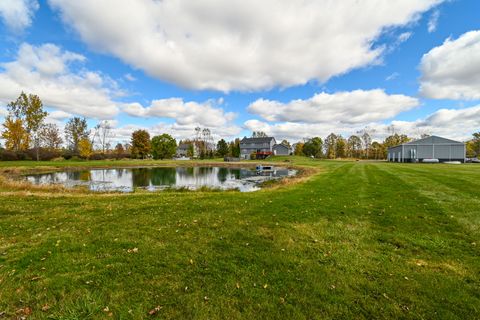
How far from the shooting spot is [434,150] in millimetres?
47562

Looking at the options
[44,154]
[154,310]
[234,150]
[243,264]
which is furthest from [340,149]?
[154,310]

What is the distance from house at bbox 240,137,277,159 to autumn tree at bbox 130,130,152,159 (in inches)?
1274

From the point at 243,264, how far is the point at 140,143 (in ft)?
238

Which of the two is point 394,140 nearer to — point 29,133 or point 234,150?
point 234,150

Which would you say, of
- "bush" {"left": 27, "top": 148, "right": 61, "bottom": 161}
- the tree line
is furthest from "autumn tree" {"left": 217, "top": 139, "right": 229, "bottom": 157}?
"bush" {"left": 27, "top": 148, "right": 61, "bottom": 161}

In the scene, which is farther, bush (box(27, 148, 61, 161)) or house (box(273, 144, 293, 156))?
house (box(273, 144, 293, 156))

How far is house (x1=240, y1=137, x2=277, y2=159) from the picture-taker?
267ft

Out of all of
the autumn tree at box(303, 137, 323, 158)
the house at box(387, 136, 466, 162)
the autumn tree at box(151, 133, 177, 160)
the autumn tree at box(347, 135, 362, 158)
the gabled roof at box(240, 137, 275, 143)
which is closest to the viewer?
the house at box(387, 136, 466, 162)

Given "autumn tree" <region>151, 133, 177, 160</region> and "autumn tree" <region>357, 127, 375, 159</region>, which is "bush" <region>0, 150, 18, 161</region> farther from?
"autumn tree" <region>357, 127, 375, 159</region>

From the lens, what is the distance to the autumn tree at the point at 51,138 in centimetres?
5985

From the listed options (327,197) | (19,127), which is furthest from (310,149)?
(19,127)

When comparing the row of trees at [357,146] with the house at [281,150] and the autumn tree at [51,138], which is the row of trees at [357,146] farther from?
the autumn tree at [51,138]

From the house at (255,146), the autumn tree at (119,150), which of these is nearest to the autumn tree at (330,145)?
the house at (255,146)

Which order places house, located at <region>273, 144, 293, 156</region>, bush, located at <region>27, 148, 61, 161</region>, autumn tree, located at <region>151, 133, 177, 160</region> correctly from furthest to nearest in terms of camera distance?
house, located at <region>273, 144, 293, 156</region>
autumn tree, located at <region>151, 133, 177, 160</region>
bush, located at <region>27, 148, 61, 161</region>
